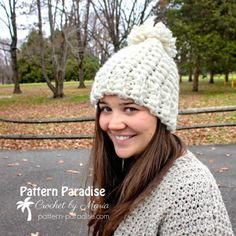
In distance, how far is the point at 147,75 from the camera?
4.87ft

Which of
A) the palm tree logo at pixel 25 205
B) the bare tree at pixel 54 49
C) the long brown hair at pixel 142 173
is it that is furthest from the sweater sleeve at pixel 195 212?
the bare tree at pixel 54 49

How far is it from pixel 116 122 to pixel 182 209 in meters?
0.42

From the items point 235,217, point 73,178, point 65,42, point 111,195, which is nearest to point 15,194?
point 73,178

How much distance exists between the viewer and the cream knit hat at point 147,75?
147cm

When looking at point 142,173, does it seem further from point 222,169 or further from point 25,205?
point 222,169

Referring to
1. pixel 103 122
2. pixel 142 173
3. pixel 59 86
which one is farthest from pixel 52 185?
pixel 59 86

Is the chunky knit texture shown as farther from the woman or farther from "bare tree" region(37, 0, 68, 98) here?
"bare tree" region(37, 0, 68, 98)

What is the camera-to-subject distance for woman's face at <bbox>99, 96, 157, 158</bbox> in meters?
1.50

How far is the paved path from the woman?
4.19 ft

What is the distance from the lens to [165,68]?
153 centimetres

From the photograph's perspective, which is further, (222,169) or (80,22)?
(80,22)

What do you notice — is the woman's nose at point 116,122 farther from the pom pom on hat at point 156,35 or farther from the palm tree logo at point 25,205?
the palm tree logo at point 25,205

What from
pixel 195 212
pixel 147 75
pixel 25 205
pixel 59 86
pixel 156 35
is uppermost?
pixel 156 35

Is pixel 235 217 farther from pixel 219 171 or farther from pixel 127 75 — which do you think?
pixel 127 75
